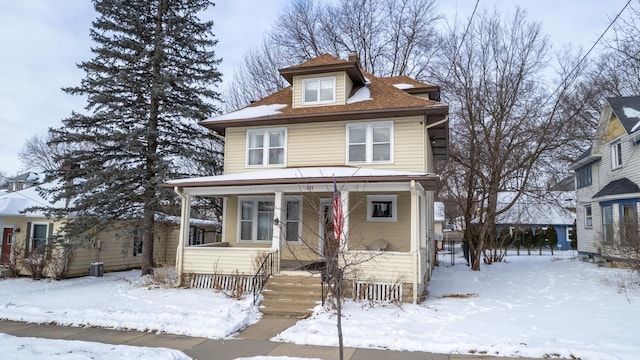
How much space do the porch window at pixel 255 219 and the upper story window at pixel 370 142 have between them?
3.57 metres

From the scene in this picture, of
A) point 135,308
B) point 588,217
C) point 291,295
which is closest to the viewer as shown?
point 135,308

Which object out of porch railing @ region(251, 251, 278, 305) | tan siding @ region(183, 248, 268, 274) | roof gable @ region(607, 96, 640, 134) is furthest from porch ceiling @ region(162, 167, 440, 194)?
roof gable @ region(607, 96, 640, 134)

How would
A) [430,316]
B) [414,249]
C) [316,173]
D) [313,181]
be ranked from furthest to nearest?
1. [316,173]
2. [313,181]
3. [414,249]
4. [430,316]

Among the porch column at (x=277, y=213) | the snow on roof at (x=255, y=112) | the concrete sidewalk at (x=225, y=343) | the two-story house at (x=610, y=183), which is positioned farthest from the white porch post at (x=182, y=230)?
the two-story house at (x=610, y=183)

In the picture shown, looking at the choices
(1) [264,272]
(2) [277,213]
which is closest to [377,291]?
(1) [264,272]

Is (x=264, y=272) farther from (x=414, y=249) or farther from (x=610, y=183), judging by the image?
(x=610, y=183)

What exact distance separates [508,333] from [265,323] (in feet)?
16.3

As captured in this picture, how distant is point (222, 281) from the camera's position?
1270 cm

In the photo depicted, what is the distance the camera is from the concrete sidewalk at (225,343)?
690 cm

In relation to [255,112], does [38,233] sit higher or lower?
lower

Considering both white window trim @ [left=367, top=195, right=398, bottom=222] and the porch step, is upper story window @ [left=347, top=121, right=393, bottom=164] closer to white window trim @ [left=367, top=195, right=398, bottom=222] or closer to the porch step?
white window trim @ [left=367, top=195, right=398, bottom=222]

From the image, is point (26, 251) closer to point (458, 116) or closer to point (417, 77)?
point (458, 116)

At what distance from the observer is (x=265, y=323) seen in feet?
30.5

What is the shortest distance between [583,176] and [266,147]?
1812cm
